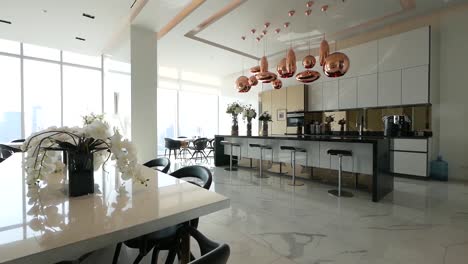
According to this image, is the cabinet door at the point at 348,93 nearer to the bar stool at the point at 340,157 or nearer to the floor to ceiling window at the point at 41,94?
the bar stool at the point at 340,157

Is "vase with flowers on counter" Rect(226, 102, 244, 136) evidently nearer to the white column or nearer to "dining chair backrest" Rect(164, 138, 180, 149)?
the white column

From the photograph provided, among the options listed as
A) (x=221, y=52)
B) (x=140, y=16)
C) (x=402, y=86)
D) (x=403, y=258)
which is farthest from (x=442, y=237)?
(x=221, y=52)

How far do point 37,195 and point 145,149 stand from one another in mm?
4068

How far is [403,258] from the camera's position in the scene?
73.1 inches

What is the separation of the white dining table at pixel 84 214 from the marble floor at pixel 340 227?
111 cm

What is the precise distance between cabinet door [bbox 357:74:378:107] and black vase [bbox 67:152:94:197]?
5811mm

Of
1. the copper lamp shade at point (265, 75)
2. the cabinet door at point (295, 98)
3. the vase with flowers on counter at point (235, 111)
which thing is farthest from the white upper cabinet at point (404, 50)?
the vase with flowers on counter at point (235, 111)

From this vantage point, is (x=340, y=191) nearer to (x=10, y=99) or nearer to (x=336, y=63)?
(x=336, y=63)

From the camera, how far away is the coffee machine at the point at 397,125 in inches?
192

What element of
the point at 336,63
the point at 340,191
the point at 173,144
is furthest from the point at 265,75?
the point at 173,144

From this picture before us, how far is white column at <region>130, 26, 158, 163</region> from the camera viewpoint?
187 inches

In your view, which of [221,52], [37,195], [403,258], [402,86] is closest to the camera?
[37,195]

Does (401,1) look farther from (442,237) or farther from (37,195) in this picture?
(37,195)

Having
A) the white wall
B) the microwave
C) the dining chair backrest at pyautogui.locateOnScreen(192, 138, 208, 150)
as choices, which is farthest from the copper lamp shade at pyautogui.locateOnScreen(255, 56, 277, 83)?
the white wall
